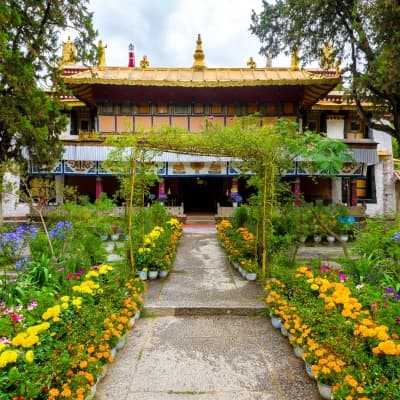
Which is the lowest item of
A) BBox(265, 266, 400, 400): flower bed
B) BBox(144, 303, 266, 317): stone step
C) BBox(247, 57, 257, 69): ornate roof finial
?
BBox(144, 303, 266, 317): stone step

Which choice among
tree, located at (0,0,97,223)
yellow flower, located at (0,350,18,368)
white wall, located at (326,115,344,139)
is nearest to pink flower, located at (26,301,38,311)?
yellow flower, located at (0,350,18,368)

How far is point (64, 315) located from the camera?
11.3 feet

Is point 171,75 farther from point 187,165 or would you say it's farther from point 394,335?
point 394,335

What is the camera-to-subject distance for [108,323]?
3.50m

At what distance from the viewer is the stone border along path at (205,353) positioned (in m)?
Result: 3.01

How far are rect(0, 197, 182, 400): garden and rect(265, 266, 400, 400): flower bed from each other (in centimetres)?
194

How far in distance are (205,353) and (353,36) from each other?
35.5 ft

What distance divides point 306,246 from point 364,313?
7219 mm

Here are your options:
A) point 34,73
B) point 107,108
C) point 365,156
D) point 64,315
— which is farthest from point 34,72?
point 365,156

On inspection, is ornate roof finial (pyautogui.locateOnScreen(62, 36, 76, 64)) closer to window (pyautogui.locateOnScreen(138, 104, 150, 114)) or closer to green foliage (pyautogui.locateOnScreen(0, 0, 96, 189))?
green foliage (pyautogui.locateOnScreen(0, 0, 96, 189))

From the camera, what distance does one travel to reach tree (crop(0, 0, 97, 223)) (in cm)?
932

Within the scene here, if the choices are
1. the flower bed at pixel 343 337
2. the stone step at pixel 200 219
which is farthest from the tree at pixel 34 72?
the flower bed at pixel 343 337

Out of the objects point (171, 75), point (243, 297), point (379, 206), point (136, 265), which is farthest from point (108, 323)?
point (379, 206)

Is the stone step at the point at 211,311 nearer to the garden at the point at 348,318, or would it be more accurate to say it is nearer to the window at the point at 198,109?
the garden at the point at 348,318
